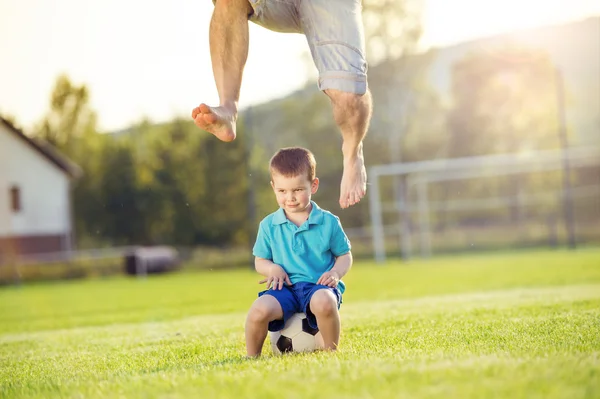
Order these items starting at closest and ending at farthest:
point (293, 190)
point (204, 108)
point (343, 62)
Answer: point (293, 190) → point (204, 108) → point (343, 62)

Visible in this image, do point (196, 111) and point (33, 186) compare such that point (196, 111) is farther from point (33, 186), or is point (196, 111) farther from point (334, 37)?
point (33, 186)

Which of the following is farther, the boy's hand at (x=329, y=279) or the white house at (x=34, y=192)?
the white house at (x=34, y=192)

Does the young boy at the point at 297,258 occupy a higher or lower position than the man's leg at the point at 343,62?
lower

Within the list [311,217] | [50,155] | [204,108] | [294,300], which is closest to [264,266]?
[294,300]

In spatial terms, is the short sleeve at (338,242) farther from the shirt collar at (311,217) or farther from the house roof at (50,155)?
the house roof at (50,155)

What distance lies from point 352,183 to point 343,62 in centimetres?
56

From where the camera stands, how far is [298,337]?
3600 millimetres

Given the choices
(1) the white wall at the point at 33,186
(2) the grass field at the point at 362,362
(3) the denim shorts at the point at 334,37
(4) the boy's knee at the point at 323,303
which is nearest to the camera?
(2) the grass field at the point at 362,362

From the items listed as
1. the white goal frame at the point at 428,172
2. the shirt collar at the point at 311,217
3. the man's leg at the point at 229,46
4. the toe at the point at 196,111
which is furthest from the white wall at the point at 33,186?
the shirt collar at the point at 311,217

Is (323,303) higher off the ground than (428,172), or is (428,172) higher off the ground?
(428,172)

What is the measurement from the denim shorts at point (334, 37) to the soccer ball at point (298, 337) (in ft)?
3.53

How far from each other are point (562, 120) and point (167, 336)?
1880 centimetres

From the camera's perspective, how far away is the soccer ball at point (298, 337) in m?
3.58

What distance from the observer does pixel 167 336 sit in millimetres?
5195
